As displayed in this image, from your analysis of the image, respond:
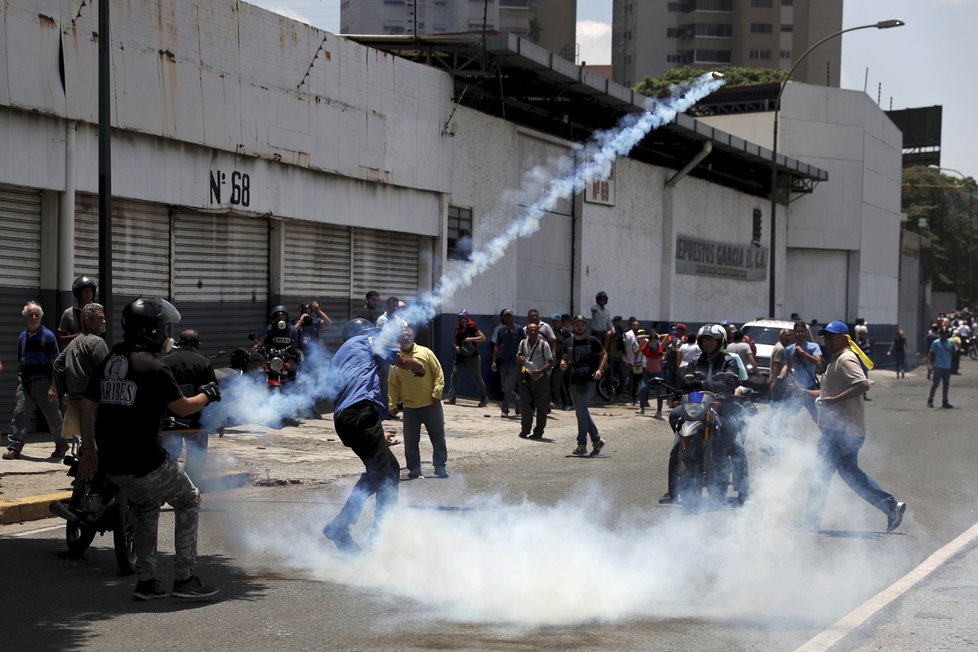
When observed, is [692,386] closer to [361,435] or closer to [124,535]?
[361,435]

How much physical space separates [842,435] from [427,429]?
417cm

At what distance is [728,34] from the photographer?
10575 centimetres

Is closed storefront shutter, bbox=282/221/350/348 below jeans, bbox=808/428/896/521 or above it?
above

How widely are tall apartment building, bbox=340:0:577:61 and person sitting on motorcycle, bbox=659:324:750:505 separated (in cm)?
4069

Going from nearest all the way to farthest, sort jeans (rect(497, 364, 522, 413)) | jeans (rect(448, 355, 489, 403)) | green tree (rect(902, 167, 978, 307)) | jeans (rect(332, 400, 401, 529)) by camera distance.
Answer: jeans (rect(332, 400, 401, 529)) → jeans (rect(497, 364, 522, 413)) → jeans (rect(448, 355, 489, 403)) → green tree (rect(902, 167, 978, 307))

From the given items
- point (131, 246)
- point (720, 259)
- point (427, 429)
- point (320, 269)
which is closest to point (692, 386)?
point (427, 429)

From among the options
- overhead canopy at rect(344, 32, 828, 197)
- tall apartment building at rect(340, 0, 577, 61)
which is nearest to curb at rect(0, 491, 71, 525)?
overhead canopy at rect(344, 32, 828, 197)

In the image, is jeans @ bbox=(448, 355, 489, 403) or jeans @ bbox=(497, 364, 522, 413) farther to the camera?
jeans @ bbox=(448, 355, 489, 403)

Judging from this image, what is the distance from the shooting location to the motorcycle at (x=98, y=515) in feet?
25.3

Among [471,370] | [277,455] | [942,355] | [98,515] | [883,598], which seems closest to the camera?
[883,598]

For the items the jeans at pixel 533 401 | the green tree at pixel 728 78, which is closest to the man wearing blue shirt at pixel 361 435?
the jeans at pixel 533 401

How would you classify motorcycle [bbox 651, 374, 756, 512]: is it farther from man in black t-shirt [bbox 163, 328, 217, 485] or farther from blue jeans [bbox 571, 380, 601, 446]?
blue jeans [bbox 571, 380, 601, 446]

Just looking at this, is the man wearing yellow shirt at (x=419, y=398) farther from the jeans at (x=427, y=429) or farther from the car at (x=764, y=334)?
the car at (x=764, y=334)

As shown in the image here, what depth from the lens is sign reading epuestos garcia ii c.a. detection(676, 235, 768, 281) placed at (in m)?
33.9
